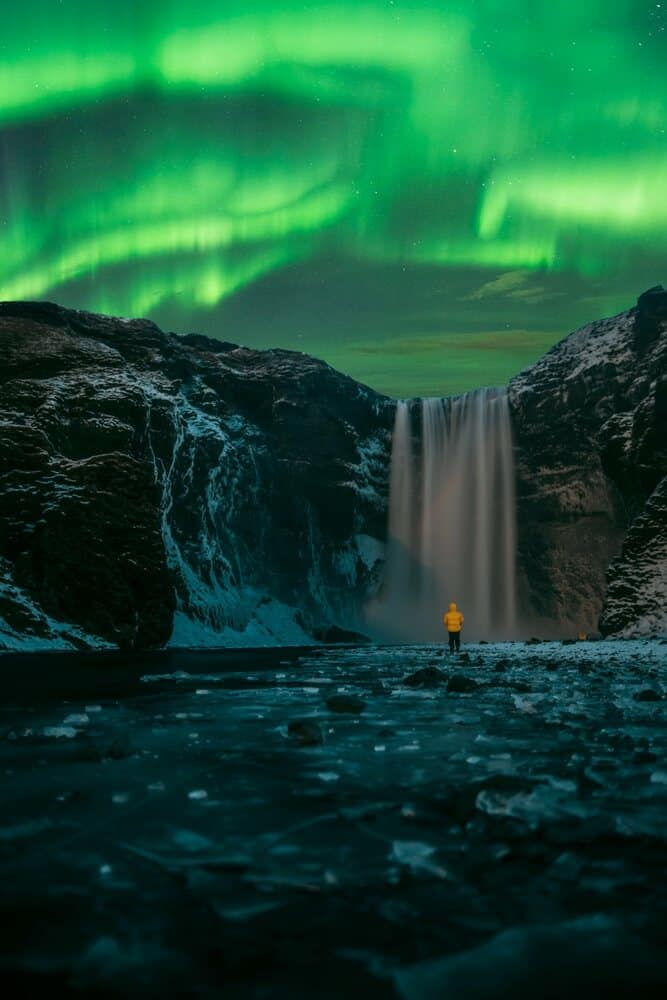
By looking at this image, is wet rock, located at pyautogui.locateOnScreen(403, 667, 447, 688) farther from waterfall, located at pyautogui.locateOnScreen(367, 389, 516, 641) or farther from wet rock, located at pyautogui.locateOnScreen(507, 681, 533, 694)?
waterfall, located at pyautogui.locateOnScreen(367, 389, 516, 641)

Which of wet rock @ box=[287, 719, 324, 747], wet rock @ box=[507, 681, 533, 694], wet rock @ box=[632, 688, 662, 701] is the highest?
wet rock @ box=[287, 719, 324, 747]

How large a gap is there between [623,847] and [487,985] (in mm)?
2112

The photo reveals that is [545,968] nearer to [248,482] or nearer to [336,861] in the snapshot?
[336,861]

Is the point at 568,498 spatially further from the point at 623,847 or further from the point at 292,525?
the point at 623,847

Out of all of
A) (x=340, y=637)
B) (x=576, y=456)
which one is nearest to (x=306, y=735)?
(x=340, y=637)

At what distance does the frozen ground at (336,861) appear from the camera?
2938 millimetres

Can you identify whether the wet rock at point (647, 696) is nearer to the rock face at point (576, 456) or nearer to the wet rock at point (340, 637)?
the wet rock at point (340, 637)

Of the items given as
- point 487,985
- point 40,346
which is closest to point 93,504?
point 40,346

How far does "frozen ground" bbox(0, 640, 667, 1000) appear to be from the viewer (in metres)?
2.94

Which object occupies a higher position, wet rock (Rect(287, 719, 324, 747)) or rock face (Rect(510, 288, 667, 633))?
rock face (Rect(510, 288, 667, 633))

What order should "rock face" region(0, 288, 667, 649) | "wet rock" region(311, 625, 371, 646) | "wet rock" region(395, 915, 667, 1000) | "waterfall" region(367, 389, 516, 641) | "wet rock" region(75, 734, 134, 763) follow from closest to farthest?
"wet rock" region(395, 915, 667, 1000), "wet rock" region(75, 734, 134, 763), "rock face" region(0, 288, 667, 649), "wet rock" region(311, 625, 371, 646), "waterfall" region(367, 389, 516, 641)

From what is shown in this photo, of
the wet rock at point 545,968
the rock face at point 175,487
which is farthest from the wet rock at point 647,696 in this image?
the rock face at point 175,487

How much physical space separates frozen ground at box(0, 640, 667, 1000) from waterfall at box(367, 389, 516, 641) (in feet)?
280

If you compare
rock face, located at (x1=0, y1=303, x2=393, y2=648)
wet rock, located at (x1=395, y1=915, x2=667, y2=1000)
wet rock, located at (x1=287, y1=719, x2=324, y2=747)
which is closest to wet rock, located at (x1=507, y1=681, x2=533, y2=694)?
wet rock, located at (x1=287, y1=719, x2=324, y2=747)
